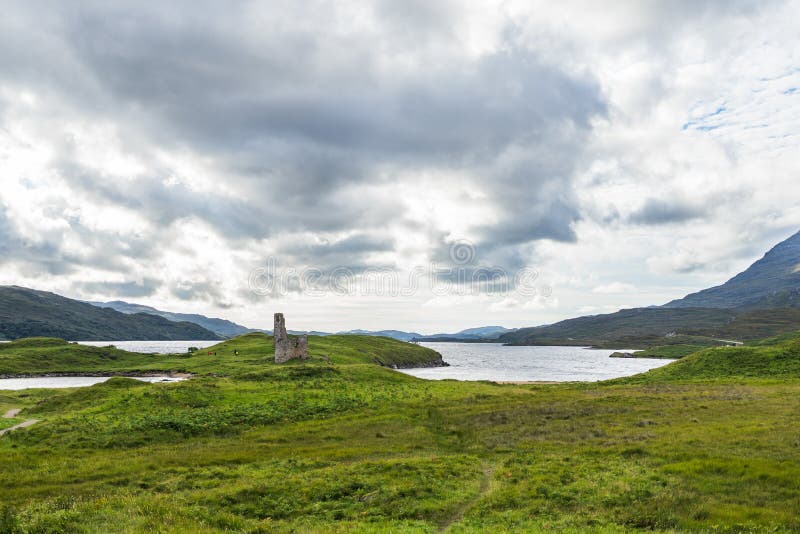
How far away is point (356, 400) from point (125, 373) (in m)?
89.4

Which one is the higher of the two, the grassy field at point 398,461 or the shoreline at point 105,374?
the grassy field at point 398,461

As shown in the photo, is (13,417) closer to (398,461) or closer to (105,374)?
(398,461)

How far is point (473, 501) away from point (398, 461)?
23.0 feet

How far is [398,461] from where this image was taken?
26.4m

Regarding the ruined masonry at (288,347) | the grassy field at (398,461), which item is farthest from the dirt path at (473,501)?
the ruined masonry at (288,347)

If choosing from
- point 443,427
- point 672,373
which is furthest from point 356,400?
point 672,373

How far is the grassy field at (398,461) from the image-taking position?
1742 cm

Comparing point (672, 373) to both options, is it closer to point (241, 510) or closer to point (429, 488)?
point (429, 488)

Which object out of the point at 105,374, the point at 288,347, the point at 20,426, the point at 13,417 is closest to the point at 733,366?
the point at 288,347

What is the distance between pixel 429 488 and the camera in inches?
848

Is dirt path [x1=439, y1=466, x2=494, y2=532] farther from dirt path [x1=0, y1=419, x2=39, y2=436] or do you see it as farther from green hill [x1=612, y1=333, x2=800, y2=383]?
green hill [x1=612, y1=333, x2=800, y2=383]

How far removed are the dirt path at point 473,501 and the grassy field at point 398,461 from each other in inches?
5.3

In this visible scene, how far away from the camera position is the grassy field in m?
17.4

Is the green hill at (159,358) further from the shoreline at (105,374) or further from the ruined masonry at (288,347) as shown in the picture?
the ruined masonry at (288,347)
